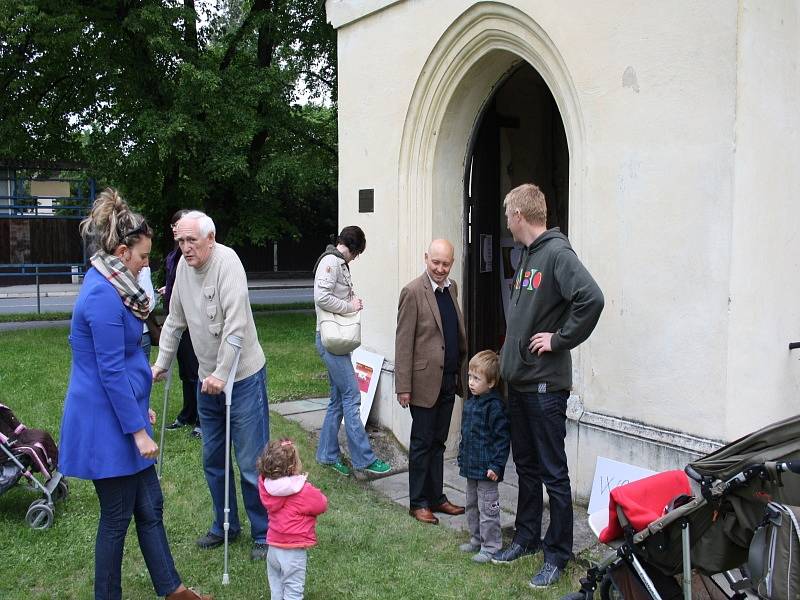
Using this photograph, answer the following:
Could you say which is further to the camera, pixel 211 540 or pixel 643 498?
pixel 211 540

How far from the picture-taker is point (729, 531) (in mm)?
2986

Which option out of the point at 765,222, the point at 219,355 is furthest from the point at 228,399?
the point at 765,222

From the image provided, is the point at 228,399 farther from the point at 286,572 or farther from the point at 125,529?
the point at 286,572

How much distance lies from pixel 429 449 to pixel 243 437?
4.49ft

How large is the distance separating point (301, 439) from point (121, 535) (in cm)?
336

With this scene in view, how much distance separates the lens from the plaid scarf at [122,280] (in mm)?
3414

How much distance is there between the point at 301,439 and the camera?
269 inches

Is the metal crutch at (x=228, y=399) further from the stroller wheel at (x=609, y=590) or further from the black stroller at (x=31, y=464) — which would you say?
the stroller wheel at (x=609, y=590)

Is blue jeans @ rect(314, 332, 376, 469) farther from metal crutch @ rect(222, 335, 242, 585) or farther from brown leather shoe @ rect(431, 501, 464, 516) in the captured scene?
metal crutch @ rect(222, 335, 242, 585)

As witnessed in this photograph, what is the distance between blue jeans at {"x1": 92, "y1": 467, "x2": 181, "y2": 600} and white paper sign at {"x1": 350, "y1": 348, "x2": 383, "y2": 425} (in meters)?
3.31

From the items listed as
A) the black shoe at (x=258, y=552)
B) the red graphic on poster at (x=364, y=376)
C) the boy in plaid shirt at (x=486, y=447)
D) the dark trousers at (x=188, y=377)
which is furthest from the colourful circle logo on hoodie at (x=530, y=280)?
the dark trousers at (x=188, y=377)

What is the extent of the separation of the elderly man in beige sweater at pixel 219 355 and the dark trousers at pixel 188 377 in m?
2.27

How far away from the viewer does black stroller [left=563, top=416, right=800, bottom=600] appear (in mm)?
2703

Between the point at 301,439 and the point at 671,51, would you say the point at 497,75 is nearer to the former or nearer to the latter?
the point at 671,51
